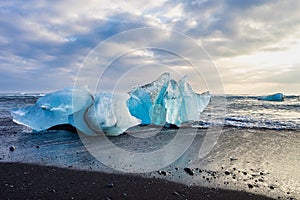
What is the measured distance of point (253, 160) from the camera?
13.3ft

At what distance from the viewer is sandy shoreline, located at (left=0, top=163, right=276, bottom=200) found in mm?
2668

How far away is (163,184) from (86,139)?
3.24 metres

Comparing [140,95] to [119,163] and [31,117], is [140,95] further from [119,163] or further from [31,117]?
[119,163]

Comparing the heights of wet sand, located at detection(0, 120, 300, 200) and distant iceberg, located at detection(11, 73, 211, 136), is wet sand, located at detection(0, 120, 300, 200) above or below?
below

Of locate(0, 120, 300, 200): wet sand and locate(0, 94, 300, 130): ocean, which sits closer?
locate(0, 120, 300, 200): wet sand

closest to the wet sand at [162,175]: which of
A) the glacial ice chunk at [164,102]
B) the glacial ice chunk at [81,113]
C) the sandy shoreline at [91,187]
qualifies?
the sandy shoreline at [91,187]

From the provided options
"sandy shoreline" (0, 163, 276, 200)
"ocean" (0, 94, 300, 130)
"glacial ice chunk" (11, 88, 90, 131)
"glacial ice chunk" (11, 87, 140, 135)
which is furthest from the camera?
"ocean" (0, 94, 300, 130)

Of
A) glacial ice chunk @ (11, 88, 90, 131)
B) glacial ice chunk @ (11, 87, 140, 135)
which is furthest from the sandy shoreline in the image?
glacial ice chunk @ (11, 88, 90, 131)

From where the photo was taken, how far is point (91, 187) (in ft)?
9.52

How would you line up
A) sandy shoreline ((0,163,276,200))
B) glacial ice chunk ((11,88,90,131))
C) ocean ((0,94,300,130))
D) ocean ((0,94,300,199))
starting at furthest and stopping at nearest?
ocean ((0,94,300,130)) → glacial ice chunk ((11,88,90,131)) → ocean ((0,94,300,199)) → sandy shoreline ((0,163,276,200))

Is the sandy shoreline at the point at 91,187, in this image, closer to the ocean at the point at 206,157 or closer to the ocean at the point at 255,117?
the ocean at the point at 206,157

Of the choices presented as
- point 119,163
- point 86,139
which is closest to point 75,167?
point 119,163

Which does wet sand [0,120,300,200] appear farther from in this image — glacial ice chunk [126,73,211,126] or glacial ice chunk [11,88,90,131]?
glacial ice chunk [126,73,211,126]

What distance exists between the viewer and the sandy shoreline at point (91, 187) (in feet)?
8.75
